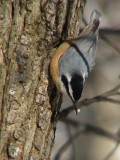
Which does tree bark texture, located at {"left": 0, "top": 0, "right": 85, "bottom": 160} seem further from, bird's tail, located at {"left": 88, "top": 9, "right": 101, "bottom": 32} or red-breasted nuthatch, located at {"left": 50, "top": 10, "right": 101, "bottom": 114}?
bird's tail, located at {"left": 88, "top": 9, "right": 101, "bottom": 32}

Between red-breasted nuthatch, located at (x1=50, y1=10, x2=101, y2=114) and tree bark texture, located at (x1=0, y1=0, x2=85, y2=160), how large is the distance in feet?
0.42

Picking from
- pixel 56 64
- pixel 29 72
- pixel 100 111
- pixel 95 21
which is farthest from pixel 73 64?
pixel 100 111


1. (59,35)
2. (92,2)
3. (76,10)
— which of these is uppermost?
(76,10)

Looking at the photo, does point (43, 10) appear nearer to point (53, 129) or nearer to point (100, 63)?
point (53, 129)

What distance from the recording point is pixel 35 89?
2174 millimetres

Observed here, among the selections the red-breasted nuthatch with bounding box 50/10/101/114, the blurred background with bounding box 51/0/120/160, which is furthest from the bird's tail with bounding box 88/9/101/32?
the blurred background with bounding box 51/0/120/160

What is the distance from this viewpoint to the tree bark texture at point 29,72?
1.99m

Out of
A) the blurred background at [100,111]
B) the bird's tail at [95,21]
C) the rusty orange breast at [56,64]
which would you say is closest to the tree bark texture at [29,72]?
the rusty orange breast at [56,64]

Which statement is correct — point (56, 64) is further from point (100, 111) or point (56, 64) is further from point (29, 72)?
point (100, 111)

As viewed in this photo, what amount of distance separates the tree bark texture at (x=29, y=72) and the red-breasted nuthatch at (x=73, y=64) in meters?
0.13

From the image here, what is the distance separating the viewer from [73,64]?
8.77 ft

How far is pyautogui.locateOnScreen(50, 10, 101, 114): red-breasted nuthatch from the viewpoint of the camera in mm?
2477

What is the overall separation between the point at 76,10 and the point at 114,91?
33.0 inches

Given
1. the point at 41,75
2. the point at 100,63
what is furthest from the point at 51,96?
the point at 100,63
